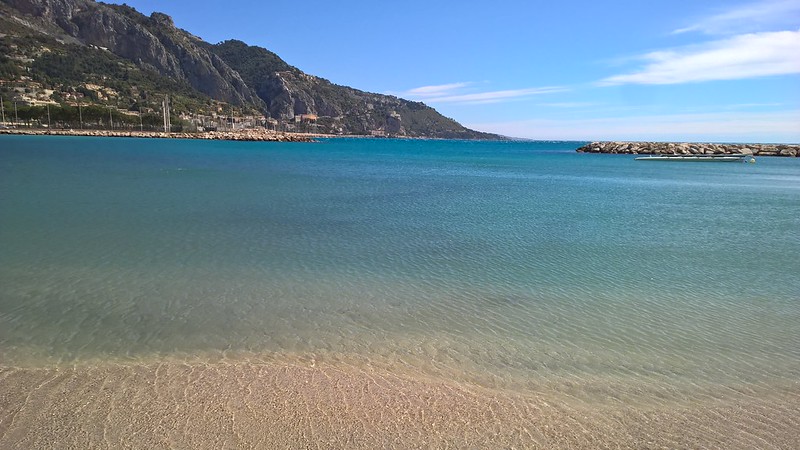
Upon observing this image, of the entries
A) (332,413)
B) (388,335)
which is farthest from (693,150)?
(332,413)

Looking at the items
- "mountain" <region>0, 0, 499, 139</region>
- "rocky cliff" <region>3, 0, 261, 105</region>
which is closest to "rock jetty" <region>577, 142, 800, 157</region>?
"mountain" <region>0, 0, 499, 139</region>

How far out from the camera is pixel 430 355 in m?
6.27

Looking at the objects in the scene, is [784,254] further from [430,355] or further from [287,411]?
[287,411]

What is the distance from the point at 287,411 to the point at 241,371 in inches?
44.9

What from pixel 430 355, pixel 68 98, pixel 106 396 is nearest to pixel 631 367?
pixel 430 355

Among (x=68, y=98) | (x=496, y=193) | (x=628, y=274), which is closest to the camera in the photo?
(x=628, y=274)

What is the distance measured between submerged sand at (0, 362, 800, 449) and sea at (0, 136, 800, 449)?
2cm

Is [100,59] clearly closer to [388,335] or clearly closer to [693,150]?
[693,150]

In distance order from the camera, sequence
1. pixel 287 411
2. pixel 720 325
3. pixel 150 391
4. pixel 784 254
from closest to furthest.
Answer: pixel 287 411 → pixel 150 391 → pixel 720 325 → pixel 784 254

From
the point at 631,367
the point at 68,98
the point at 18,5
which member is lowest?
the point at 631,367

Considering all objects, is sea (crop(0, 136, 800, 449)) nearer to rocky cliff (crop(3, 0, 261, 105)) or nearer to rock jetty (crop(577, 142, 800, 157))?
rock jetty (crop(577, 142, 800, 157))

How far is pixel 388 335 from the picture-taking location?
6.88m

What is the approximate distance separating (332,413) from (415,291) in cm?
428

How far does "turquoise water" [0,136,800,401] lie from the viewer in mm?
6172
